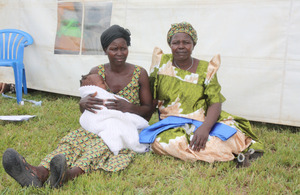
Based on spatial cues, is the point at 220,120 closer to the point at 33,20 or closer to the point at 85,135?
the point at 85,135

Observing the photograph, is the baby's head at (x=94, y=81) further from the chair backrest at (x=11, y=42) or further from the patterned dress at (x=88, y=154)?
the chair backrest at (x=11, y=42)

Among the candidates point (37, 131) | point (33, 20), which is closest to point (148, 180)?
point (37, 131)

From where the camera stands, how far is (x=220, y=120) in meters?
2.69

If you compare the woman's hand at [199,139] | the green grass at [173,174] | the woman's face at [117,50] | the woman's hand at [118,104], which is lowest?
the green grass at [173,174]

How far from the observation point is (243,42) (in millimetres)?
3621

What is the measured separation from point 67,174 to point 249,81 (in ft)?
8.12

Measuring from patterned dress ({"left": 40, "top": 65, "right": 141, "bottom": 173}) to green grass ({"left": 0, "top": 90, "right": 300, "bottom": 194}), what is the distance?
0.06 meters

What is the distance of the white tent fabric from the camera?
3441 millimetres

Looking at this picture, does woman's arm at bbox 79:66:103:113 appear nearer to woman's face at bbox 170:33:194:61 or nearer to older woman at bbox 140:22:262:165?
older woman at bbox 140:22:262:165

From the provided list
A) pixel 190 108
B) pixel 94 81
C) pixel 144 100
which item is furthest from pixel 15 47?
pixel 190 108

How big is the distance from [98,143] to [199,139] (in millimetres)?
826

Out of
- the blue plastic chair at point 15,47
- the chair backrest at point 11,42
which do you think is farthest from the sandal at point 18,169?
the chair backrest at point 11,42

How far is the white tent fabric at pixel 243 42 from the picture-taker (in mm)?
3441

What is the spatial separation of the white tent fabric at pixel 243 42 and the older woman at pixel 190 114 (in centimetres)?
100
